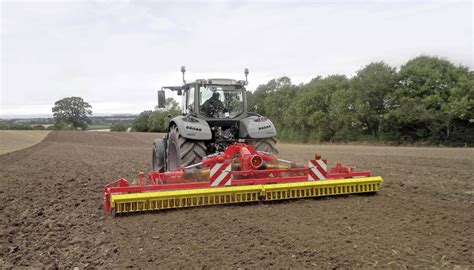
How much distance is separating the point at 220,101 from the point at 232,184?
2.44m

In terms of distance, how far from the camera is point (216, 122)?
8.28 m

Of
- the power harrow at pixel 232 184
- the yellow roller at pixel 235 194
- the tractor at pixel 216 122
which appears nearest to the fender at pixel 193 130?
the tractor at pixel 216 122

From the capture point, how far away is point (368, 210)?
226 inches

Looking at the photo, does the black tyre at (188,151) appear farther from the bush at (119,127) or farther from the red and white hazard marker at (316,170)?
the bush at (119,127)

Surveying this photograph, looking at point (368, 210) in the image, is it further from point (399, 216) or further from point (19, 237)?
point (19, 237)

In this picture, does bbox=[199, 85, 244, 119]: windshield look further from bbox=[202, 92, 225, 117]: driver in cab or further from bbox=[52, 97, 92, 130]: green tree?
bbox=[52, 97, 92, 130]: green tree

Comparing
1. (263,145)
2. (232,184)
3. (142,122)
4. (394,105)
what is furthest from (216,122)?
(142,122)

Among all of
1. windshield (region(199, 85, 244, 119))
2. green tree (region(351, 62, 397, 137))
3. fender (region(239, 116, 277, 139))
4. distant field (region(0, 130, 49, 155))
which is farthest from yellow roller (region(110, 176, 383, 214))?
green tree (region(351, 62, 397, 137))

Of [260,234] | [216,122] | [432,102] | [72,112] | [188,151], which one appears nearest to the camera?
[260,234]

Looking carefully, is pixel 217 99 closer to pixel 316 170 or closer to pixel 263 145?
pixel 263 145

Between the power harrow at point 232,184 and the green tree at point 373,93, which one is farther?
the green tree at point 373,93

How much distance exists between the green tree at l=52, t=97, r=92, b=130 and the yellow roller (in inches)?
3123

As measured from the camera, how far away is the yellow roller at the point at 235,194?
5.86 metres

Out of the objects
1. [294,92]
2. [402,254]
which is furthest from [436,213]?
[294,92]
